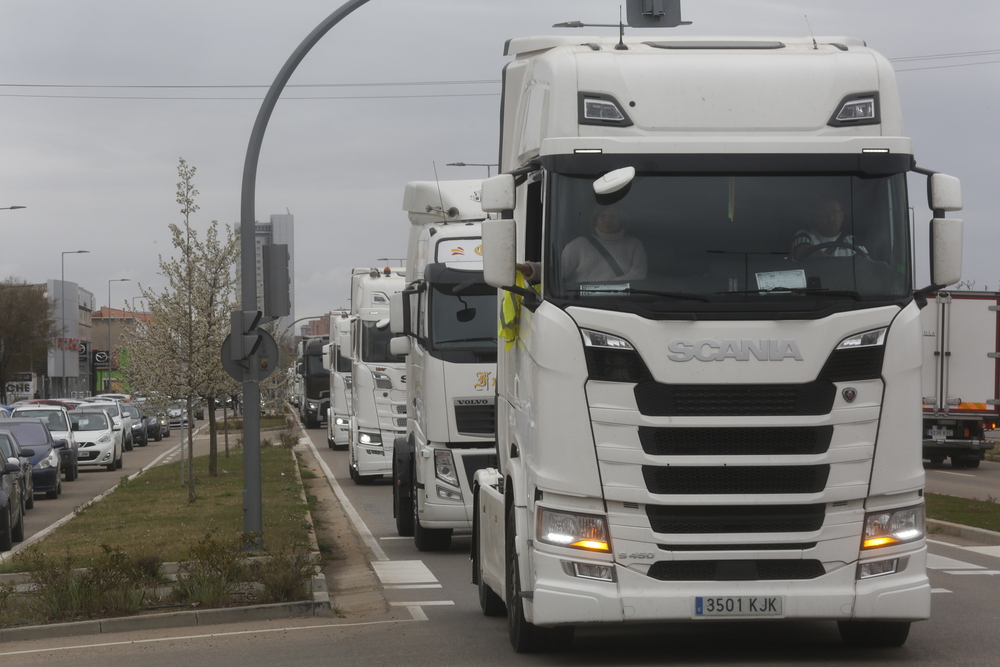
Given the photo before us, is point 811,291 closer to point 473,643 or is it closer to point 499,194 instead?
point 499,194

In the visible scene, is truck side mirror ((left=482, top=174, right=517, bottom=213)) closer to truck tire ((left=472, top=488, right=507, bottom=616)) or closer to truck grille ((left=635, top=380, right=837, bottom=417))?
truck grille ((left=635, top=380, right=837, bottom=417))

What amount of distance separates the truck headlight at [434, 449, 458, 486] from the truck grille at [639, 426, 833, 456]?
26.3 feet

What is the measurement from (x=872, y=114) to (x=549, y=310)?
222cm

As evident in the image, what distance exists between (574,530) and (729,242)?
184 cm

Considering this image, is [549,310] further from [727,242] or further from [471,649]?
[471,649]

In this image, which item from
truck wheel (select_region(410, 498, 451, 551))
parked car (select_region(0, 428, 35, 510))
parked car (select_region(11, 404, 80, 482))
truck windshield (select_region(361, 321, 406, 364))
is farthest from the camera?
parked car (select_region(11, 404, 80, 482))

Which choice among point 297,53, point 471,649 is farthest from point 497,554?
point 297,53

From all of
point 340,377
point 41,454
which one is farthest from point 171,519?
point 340,377

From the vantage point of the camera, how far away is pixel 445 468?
15.5m

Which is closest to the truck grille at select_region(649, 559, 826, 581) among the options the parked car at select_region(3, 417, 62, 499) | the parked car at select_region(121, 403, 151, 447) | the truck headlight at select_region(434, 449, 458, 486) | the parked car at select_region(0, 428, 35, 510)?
the truck headlight at select_region(434, 449, 458, 486)

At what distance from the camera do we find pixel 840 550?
25.3 feet

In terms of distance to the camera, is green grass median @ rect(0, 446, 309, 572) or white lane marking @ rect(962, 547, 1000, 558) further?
green grass median @ rect(0, 446, 309, 572)

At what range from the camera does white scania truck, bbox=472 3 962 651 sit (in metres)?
7.63

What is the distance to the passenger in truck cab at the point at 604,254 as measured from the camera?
7789 mm
